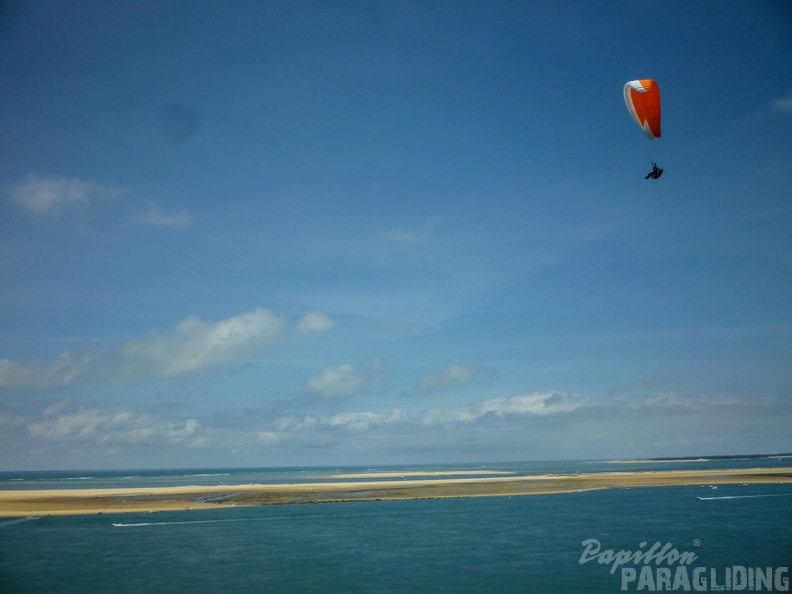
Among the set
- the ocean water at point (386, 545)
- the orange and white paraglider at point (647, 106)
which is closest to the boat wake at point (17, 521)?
the ocean water at point (386, 545)

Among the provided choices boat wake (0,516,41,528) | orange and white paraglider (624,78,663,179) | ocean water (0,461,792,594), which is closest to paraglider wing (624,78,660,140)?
orange and white paraglider (624,78,663,179)

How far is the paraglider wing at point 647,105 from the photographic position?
110ft

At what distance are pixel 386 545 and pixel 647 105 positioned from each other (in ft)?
131

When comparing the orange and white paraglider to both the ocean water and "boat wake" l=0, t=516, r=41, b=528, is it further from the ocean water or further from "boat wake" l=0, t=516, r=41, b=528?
"boat wake" l=0, t=516, r=41, b=528

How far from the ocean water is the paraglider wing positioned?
28221 millimetres

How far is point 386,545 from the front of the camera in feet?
158

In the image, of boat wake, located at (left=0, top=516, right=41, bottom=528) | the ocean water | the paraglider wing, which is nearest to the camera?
Result: the paraglider wing

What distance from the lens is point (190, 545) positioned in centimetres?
4909

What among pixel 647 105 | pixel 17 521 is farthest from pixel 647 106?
pixel 17 521

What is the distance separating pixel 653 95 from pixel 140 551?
2040 inches

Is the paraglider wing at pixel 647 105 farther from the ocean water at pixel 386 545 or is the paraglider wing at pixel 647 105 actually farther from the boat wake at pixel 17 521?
the boat wake at pixel 17 521

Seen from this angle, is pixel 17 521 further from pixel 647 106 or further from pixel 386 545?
pixel 647 106

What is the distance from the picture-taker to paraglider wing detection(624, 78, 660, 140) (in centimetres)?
3341

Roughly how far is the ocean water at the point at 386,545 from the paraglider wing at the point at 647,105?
92.6ft
